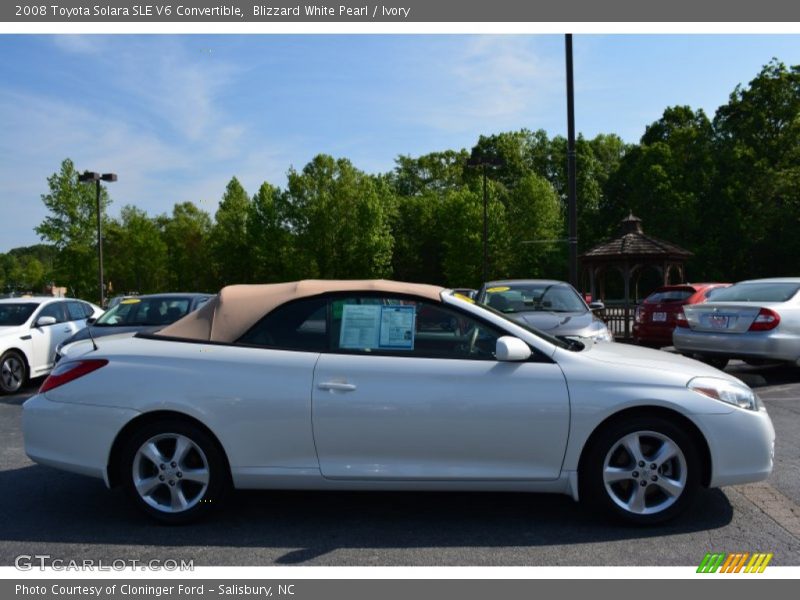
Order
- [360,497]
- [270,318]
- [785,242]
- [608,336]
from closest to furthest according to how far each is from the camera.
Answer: [270,318]
[360,497]
[608,336]
[785,242]

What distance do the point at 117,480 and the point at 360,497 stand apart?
5.34ft

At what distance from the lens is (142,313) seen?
9.84m

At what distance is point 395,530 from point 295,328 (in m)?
1.41

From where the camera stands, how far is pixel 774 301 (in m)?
9.16

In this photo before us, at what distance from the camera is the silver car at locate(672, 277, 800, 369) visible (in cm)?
876

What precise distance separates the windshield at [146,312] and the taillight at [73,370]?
17.8 ft

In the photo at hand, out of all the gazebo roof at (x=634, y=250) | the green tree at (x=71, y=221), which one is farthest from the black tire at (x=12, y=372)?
the green tree at (x=71, y=221)

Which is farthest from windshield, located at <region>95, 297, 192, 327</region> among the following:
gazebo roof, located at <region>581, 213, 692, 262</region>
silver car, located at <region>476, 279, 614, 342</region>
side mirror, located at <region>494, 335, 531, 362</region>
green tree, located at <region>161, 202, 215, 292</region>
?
green tree, located at <region>161, 202, 215, 292</region>

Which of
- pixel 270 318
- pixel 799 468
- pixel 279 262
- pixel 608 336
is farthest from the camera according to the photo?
pixel 279 262

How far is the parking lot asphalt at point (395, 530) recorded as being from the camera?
366 centimetres

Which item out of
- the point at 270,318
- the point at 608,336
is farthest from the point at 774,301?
the point at 270,318

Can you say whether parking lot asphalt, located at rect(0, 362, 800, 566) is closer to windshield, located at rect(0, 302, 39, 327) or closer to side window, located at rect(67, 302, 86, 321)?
windshield, located at rect(0, 302, 39, 327)

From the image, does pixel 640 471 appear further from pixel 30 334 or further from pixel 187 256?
pixel 187 256
